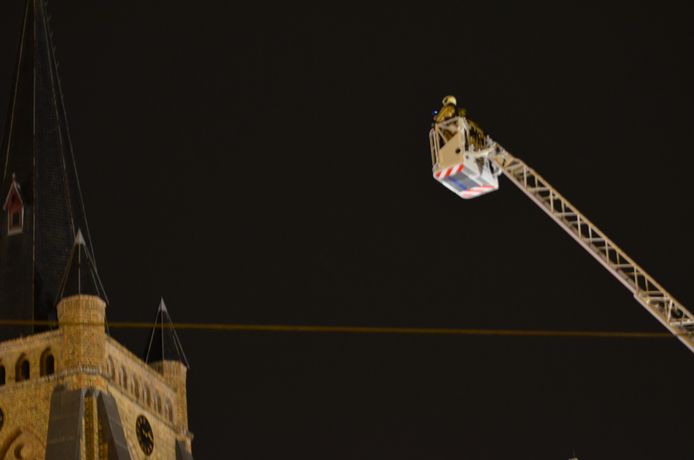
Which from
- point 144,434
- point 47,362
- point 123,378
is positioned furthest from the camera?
point 144,434

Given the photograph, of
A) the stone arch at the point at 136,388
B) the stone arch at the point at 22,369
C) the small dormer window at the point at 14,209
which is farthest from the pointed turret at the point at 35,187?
the stone arch at the point at 136,388

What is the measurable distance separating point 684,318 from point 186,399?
3616 centimetres

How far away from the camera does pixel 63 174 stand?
6806cm

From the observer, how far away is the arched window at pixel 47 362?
60.6 metres

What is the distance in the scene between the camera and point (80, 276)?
60906 mm

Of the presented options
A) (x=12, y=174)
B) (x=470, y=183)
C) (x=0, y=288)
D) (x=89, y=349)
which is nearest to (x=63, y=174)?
(x=12, y=174)

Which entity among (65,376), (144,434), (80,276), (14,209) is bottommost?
(144,434)

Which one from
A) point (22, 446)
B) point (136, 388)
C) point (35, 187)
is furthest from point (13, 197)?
point (22, 446)

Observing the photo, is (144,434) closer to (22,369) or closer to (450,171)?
(22,369)

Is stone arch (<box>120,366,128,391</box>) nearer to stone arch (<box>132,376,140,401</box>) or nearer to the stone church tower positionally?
the stone church tower

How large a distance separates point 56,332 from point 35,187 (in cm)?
836

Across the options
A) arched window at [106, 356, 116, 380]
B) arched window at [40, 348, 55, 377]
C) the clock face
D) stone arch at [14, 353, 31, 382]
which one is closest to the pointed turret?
stone arch at [14, 353, 31, 382]

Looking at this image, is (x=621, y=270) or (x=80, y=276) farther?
(x=80, y=276)

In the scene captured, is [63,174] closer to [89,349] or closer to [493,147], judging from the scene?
[89,349]
